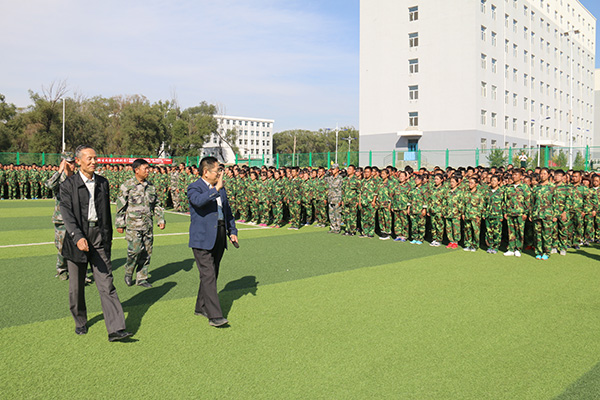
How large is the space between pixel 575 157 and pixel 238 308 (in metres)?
27.9

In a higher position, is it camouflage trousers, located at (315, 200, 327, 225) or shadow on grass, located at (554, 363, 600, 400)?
camouflage trousers, located at (315, 200, 327, 225)

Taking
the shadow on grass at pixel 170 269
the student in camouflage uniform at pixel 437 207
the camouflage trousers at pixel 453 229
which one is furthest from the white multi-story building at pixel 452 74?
the shadow on grass at pixel 170 269

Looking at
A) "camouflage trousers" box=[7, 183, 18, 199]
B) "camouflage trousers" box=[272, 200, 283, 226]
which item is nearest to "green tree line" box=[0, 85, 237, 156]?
"camouflage trousers" box=[7, 183, 18, 199]

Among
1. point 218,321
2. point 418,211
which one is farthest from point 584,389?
point 418,211

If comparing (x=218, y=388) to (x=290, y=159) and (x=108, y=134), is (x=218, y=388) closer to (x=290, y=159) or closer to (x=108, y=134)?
(x=290, y=159)

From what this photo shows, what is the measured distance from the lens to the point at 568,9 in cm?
5769

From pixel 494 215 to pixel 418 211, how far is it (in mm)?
1814

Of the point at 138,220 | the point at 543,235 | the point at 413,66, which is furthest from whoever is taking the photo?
the point at 413,66

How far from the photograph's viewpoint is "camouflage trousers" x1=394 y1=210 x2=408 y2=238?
1147 cm

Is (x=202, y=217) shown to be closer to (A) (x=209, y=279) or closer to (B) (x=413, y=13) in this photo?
(A) (x=209, y=279)

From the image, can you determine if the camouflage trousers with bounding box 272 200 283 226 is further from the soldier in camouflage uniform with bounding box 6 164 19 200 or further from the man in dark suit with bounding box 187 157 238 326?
the soldier in camouflage uniform with bounding box 6 164 19 200

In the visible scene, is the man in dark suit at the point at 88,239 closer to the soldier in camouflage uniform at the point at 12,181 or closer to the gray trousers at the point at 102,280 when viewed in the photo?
the gray trousers at the point at 102,280

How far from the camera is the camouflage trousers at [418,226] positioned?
36.2ft

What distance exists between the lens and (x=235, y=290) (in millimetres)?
6625
